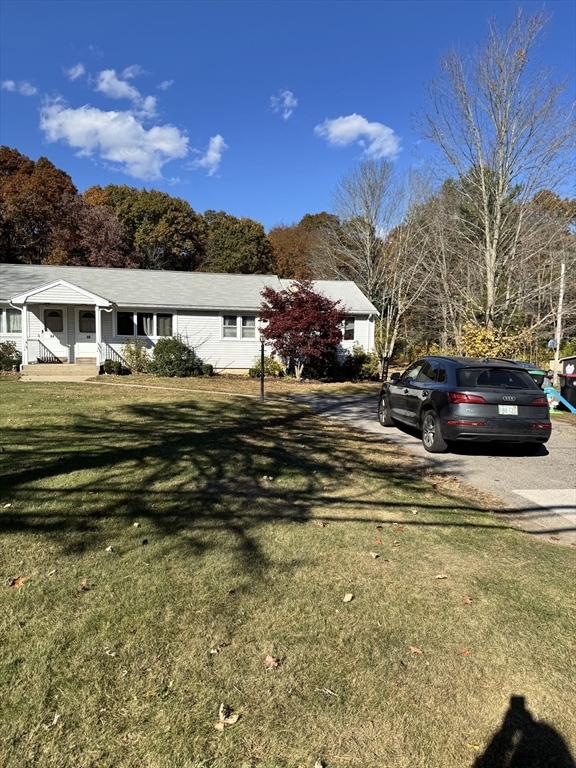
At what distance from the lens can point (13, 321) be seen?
72.4 feet

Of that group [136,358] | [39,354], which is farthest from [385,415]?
[39,354]

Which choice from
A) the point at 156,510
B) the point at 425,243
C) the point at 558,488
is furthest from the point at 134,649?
the point at 425,243

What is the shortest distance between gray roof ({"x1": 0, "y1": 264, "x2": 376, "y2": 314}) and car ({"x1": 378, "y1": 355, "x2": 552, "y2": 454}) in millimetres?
15952

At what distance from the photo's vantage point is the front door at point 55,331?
867 inches

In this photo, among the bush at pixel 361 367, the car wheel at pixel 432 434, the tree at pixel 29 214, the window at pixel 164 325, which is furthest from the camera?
the tree at pixel 29 214

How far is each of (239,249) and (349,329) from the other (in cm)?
2071

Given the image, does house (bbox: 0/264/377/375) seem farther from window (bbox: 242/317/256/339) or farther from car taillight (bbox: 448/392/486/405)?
car taillight (bbox: 448/392/486/405)

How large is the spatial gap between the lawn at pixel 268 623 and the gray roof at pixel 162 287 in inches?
699

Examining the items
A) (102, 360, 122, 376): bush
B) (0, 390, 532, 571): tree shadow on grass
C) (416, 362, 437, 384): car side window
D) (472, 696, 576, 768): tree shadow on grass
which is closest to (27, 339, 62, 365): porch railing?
(102, 360, 122, 376): bush

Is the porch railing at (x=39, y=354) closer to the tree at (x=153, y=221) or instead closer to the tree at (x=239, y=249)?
the tree at (x=153, y=221)

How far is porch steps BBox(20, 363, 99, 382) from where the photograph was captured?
63.4ft

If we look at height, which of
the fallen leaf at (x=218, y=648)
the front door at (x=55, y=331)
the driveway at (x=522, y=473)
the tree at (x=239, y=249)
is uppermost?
the tree at (x=239, y=249)

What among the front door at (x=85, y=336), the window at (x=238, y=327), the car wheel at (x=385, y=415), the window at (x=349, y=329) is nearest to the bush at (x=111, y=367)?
the front door at (x=85, y=336)

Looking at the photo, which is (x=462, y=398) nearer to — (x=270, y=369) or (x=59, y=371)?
(x=270, y=369)
